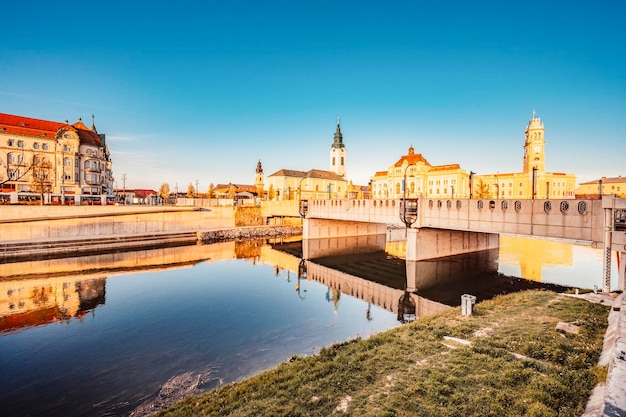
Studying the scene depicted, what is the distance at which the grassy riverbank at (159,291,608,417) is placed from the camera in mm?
7910

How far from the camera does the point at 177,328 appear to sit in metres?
19.8

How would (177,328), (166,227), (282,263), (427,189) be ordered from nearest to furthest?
1. (177,328)
2. (282,263)
3. (166,227)
4. (427,189)

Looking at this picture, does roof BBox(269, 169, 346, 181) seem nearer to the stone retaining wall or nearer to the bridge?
the stone retaining wall

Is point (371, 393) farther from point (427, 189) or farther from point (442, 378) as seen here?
point (427, 189)

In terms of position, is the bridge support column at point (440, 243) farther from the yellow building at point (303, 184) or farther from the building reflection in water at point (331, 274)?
the yellow building at point (303, 184)

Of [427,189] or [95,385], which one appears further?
[427,189]

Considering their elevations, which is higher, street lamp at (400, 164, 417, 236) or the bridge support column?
street lamp at (400, 164, 417, 236)

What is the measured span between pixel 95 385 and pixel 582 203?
32.8 metres

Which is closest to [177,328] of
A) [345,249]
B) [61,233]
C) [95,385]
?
[95,385]

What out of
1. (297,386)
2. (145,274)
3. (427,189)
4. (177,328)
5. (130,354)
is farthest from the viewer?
(427,189)

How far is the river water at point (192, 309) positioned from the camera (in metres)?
13.9

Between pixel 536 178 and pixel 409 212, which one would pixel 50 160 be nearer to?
pixel 409 212

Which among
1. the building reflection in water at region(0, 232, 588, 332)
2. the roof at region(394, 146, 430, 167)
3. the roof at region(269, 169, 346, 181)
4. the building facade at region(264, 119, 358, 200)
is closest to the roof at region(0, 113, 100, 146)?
the building reflection in water at region(0, 232, 588, 332)

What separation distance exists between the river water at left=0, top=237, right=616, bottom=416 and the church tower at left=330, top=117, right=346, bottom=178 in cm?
11738
